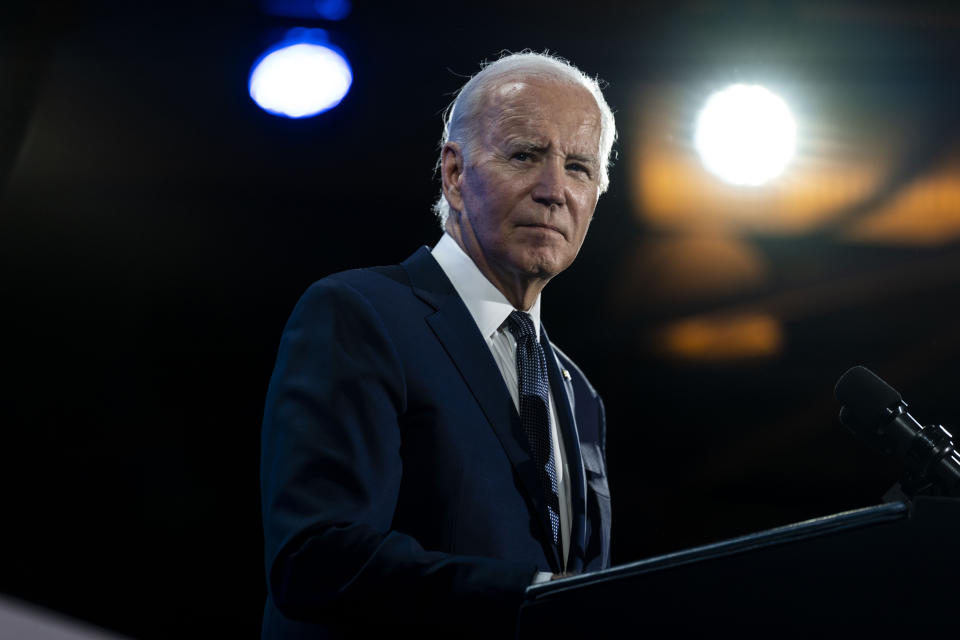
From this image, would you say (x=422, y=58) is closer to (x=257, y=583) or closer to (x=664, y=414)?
(x=664, y=414)

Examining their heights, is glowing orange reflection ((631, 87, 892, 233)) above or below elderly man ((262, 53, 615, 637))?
above

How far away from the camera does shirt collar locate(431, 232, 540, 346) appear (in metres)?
1.69

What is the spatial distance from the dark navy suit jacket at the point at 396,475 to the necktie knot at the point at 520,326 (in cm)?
13

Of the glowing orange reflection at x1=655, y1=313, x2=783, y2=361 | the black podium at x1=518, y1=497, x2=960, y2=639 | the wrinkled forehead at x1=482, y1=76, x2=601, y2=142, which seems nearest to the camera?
the black podium at x1=518, y1=497, x2=960, y2=639

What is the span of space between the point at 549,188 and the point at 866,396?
0.69 meters

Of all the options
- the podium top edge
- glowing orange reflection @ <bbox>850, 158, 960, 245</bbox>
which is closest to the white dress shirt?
the podium top edge

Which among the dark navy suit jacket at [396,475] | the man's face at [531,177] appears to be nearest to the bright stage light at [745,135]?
the man's face at [531,177]

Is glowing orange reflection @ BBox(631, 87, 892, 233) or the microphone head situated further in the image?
glowing orange reflection @ BBox(631, 87, 892, 233)

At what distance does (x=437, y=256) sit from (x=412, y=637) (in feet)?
2.95

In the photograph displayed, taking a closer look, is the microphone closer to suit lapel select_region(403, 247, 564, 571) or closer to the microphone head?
the microphone head

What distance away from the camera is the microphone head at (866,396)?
1.31 meters

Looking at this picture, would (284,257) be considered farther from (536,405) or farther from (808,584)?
(808,584)

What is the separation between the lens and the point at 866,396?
1334 millimetres

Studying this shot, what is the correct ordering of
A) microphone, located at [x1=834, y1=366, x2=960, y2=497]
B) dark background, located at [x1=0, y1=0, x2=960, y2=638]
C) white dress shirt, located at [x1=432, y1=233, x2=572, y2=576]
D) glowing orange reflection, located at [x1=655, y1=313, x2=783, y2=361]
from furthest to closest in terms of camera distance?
glowing orange reflection, located at [x1=655, y1=313, x2=783, y2=361] < dark background, located at [x1=0, y1=0, x2=960, y2=638] < white dress shirt, located at [x1=432, y1=233, x2=572, y2=576] < microphone, located at [x1=834, y1=366, x2=960, y2=497]
